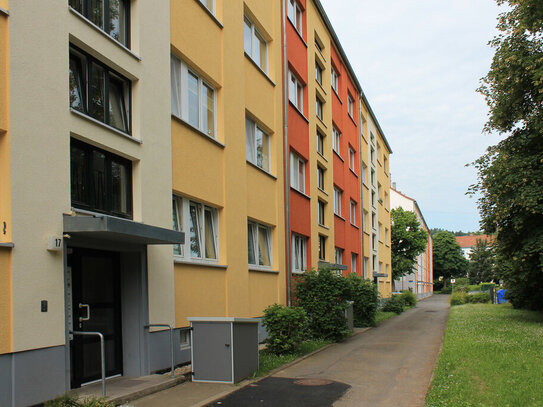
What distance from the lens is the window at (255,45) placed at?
618 inches

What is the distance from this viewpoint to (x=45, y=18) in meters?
7.20

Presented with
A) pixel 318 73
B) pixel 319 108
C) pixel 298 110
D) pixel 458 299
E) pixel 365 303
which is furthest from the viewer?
pixel 458 299

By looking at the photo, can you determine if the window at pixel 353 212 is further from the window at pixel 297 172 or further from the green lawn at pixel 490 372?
Result: the green lawn at pixel 490 372

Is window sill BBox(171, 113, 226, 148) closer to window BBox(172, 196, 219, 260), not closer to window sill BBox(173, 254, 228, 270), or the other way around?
window BBox(172, 196, 219, 260)

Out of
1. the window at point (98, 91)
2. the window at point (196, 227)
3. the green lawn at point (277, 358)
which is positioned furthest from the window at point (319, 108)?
the window at point (98, 91)

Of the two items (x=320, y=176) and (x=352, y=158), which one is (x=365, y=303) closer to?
(x=320, y=176)

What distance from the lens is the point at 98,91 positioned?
28.6ft

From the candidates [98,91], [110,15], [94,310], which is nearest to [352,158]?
[110,15]

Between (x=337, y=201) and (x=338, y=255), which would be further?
(x=337, y=201)

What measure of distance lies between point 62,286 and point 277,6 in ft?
44.0

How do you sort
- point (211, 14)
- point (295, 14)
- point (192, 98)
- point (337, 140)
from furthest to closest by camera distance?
point (337, 140) < point (295, 14) < point (211, 14) < point (192, 98)

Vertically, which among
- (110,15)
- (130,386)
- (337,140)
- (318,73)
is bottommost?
(130,386)

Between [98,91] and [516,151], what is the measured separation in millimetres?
15545

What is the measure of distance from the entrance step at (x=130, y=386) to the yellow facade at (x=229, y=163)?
1.76 meters
